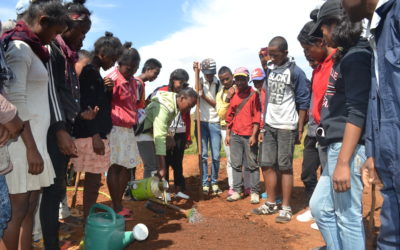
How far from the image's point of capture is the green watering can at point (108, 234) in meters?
2.77

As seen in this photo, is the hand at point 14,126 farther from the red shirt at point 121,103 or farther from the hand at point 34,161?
the red shirt at point 121,103

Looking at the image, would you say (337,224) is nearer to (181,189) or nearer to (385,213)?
(385,213)

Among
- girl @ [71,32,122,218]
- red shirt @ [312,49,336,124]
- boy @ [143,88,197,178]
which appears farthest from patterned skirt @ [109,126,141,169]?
red shirt @ [312,49,336,124]

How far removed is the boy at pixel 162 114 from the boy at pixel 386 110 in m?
2.90

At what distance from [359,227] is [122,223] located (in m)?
1.79

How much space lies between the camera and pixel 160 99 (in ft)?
15.0

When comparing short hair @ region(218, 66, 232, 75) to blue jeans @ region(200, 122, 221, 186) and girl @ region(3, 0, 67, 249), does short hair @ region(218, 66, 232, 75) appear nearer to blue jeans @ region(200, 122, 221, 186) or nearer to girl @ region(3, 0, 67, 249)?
blue jeans @ region(200, 122, 221, 186)

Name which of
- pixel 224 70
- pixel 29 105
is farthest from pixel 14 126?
pixel 224 70

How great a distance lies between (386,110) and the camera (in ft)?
5.29

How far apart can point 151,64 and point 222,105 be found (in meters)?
1.33

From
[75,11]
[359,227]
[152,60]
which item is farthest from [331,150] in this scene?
[152,60]

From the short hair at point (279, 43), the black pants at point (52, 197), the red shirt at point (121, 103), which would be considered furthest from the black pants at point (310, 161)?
the black pants at point (52, 197)

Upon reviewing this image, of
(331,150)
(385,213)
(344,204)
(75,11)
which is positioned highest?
(75,11)

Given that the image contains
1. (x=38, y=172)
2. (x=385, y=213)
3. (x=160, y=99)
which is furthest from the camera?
(x=160, y=99)
